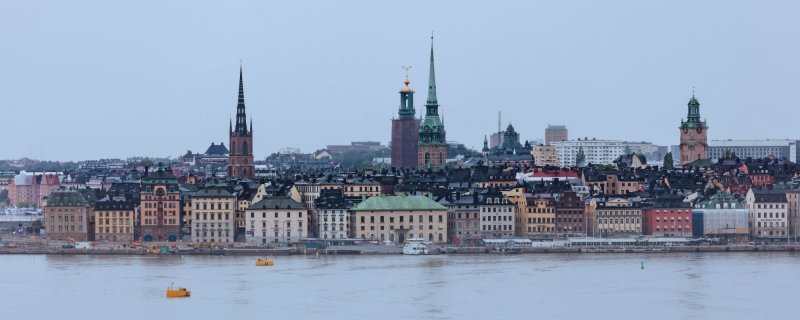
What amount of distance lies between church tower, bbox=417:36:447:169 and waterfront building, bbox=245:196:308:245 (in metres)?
29.0

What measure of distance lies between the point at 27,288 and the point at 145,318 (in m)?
5.92

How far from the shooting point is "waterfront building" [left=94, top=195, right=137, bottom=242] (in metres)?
57.6

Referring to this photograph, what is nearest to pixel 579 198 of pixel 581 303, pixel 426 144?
pixel 581 303

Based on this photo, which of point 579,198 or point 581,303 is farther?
point 579,198

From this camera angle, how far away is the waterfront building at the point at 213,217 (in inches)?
2219

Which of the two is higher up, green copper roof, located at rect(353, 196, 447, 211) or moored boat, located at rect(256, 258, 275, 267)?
green copper roof, located at rect(353, 196, 447, 211)

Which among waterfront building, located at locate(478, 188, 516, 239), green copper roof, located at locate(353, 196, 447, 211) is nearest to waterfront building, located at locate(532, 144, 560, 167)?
waterfront building, located at locate(478, 188, 516, 239)

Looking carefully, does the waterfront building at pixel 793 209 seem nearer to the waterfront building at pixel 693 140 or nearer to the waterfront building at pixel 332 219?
the waterfront building at pixel 332 219

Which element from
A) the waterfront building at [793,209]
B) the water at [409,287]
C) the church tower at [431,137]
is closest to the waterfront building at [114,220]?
the water at [409,287]

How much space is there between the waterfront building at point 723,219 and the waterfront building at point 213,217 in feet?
37.8

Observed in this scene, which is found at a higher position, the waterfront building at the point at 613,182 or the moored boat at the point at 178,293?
the waterfront building at the point at 613,182

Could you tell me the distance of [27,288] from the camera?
4391 cm

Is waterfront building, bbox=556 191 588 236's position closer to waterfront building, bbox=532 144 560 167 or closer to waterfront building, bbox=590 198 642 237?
waterfront building, bbox=590 198 642 237

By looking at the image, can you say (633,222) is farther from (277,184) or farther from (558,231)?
(277,184)
